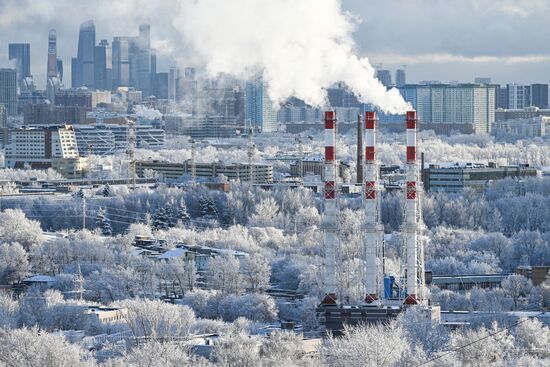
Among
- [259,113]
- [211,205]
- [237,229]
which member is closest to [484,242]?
[237,229]

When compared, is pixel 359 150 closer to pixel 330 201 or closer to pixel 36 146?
pixel 330 201

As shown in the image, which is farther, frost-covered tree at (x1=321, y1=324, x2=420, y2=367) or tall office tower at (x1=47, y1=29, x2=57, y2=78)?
tall office tower at (x1=47, y1=29, x2=57, y2=78)

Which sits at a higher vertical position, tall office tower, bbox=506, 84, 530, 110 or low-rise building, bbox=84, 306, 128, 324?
tall office tower, bbox=506, 84, 530, 110

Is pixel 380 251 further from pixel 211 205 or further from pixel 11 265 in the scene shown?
pixel 211 205

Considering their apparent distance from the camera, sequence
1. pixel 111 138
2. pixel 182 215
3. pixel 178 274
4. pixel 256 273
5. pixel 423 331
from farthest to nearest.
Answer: pixel 111 138, pixel 182 215, pixel 178 274, pixel 256 273, pixel 423 331

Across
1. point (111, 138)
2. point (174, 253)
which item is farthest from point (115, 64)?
point (174, 253)

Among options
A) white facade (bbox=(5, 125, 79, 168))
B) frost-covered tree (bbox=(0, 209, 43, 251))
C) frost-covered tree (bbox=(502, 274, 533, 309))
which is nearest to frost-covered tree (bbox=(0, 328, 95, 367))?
frost-covered tree (bbox=(502, 274, 533, 309))

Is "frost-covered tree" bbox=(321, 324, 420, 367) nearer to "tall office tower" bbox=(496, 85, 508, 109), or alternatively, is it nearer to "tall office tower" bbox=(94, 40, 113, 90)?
"tall office tower" bbox=(496, 85, 508, 109)
